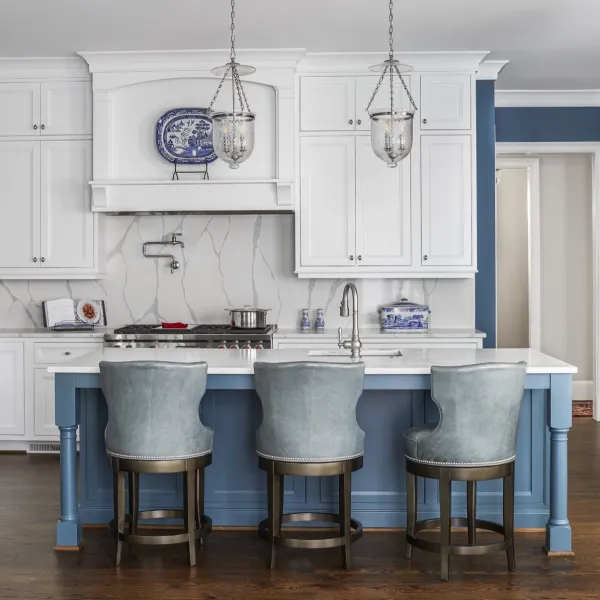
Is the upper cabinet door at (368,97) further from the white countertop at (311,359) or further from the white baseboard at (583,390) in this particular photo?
the white baseboard at (583,390)

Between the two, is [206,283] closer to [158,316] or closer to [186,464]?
[158,316]

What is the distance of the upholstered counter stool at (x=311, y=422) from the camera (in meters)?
3.18

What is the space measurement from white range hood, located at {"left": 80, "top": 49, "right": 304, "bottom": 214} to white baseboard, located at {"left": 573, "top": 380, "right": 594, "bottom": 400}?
3454mm

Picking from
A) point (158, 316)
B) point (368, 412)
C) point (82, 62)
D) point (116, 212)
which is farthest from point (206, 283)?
point (368, 412)

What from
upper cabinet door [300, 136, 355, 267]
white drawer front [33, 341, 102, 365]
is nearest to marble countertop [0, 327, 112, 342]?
white drawer front [33, 341, 102, 365]

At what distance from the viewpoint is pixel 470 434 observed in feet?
10.4

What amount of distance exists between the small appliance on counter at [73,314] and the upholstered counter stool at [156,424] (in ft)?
8.00

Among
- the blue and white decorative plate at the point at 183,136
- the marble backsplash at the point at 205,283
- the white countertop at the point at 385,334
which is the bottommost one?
the white countertop at the point at 385,334

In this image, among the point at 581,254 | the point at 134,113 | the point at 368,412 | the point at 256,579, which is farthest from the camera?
the point at 581,254

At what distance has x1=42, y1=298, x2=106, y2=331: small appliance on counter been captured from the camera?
564 cm

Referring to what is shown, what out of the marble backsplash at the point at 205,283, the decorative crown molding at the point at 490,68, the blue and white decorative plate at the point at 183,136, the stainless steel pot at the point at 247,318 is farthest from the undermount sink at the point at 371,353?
the decorative crown molding at the point at 490,68

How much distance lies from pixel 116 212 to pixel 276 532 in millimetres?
2890

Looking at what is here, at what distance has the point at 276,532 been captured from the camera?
334cm

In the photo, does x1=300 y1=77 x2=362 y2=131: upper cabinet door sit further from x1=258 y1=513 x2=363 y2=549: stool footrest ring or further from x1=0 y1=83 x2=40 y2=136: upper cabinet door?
x1=258 y1=513 x2=363 y2=549: stool footrest ring
